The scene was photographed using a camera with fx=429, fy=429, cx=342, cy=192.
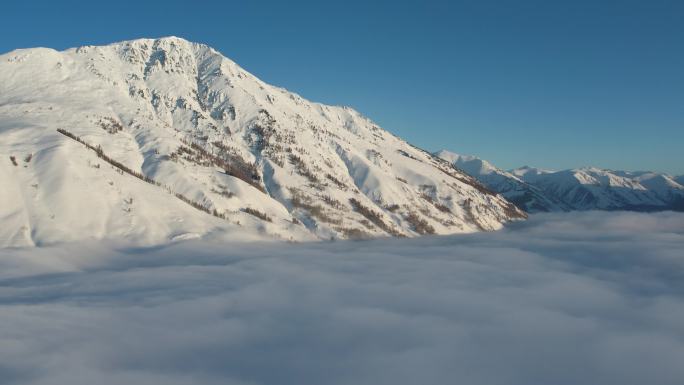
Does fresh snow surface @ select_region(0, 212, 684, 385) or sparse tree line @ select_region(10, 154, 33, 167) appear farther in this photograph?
sparse tree line @ select_region(10, 154, 33, 167)

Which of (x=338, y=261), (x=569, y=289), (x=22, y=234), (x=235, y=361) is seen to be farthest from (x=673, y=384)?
(x=22, y=234)

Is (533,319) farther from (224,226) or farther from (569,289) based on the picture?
(224,226)

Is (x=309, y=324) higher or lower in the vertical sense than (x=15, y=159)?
lower

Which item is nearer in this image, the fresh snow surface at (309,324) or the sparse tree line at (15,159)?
the fresh snow surface at (309,324)

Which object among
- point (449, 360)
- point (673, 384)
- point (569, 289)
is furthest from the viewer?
point (569, 289)

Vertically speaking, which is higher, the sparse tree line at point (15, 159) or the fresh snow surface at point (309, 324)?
the sparse tree line at point (15, 159)

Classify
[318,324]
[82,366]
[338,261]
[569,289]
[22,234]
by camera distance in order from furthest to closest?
[338,261]
[22,234]
[569,289]
[318,324]
[82,366]

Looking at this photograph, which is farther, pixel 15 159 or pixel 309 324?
pixel 15 159

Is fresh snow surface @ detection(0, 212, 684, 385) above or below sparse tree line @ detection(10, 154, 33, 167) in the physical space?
below
